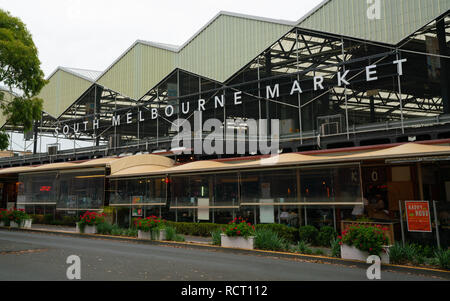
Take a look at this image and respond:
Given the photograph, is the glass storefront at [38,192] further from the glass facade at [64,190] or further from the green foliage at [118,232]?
the green foliage at [118,232]

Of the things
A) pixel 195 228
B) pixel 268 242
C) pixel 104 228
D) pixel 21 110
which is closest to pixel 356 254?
pixel 268 242

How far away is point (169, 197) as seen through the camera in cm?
2156

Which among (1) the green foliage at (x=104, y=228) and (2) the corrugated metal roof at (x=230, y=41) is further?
(1) the green foliage at (x=104, y=228)

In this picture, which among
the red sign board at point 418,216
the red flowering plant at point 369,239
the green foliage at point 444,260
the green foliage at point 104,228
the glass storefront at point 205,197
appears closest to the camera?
the green foliage at point 444,260

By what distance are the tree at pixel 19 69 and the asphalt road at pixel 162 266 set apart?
5.79 meters

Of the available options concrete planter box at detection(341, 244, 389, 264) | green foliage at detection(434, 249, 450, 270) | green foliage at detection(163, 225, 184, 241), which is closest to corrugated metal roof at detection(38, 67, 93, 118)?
green foliage at detection(163, 225, 184, 241)

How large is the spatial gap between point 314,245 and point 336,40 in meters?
12.7

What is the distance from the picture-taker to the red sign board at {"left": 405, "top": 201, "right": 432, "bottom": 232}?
1266 cm

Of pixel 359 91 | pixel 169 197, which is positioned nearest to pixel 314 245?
pixel 169 197

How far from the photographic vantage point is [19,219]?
25.5 meters

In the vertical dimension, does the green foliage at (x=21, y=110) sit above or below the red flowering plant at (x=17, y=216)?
above

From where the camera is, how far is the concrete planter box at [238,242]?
15.3 m

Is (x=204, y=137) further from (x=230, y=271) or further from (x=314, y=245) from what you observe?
(x=230, y=271)

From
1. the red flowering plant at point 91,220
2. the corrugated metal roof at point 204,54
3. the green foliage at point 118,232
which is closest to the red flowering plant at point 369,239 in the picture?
the green foliage at point 118,232
